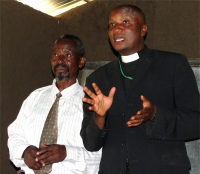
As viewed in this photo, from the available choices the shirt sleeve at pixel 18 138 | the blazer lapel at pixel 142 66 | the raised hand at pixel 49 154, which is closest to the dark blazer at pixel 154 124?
the blazer lapel at pixel 142 66

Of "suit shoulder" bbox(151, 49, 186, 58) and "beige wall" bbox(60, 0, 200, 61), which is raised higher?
"beige wall" bbox(60, 0, 200, 61)

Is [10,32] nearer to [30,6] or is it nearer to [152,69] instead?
[30,6]

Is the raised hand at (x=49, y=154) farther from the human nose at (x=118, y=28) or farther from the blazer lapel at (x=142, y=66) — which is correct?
the human nose at (x=118, y=28)

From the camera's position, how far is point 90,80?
2084 mm

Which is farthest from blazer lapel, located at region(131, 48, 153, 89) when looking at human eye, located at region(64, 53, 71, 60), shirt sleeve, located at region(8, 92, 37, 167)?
shirt sleeve, located at region(8, 92, 37, 167)

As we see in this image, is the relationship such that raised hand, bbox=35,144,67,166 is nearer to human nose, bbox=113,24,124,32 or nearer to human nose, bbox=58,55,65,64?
human nose, bbox=58,55,65,64

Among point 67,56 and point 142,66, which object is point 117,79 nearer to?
point 142,66

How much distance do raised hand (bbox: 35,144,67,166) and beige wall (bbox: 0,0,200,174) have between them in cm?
86

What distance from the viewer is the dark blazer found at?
1.62 m

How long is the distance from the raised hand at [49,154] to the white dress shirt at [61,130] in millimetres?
68

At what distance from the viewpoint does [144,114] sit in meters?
1.48

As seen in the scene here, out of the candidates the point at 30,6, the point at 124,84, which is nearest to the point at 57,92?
the point at 124,84

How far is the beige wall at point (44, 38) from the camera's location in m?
2.73

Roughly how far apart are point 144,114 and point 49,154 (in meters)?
0.82
